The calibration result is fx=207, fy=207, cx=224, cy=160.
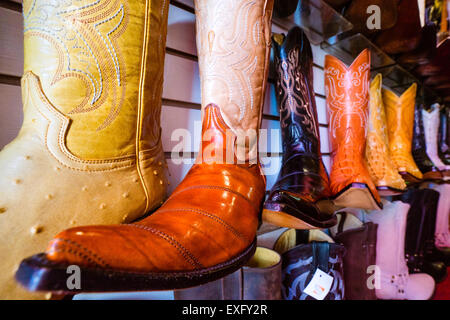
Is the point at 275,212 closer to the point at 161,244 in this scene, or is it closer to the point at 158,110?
Answer: the point at 161,244

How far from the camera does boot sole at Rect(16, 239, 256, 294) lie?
192 millimetres

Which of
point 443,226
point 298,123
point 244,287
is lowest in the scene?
point 443,226

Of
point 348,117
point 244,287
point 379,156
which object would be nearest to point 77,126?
point 244,287

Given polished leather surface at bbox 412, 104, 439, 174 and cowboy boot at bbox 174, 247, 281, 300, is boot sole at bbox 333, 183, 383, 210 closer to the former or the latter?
cowboy boot at bbox 174, 247, 281, 300

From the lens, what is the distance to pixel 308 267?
0.84 metres

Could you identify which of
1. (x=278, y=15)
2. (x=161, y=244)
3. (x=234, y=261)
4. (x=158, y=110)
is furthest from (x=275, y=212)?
(x=278, y=15)

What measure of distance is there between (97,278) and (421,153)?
7.03 feet

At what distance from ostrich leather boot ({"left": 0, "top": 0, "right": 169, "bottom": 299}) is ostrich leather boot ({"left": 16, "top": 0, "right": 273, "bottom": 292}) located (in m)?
0.11

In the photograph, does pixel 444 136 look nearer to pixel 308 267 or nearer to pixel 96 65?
pixel 308 267

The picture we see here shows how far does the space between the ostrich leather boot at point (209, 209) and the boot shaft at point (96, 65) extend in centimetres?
17

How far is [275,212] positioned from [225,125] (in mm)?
254

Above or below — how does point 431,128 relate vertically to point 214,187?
above

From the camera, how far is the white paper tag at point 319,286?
0.82 m
